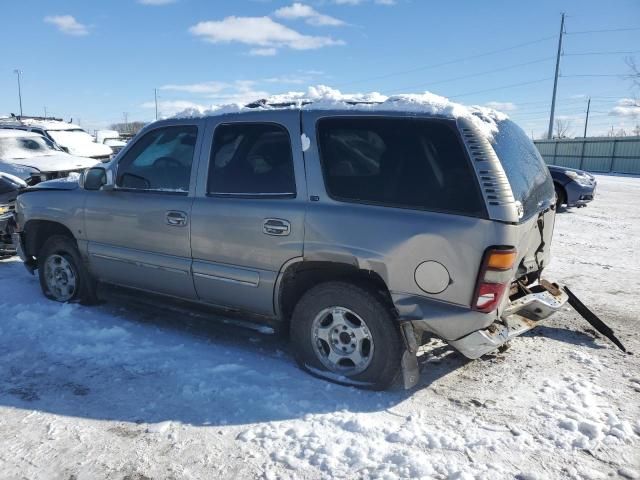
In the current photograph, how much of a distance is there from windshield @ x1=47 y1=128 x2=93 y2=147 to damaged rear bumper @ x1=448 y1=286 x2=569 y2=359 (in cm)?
1315

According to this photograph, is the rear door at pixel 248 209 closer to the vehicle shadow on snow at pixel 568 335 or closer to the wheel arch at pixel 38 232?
the wheel arch at pixel 38 232

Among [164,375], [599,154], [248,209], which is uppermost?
[599,154]

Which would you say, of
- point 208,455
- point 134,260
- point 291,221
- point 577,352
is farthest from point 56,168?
point 577,352

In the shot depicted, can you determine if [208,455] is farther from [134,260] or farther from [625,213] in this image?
[625,213]

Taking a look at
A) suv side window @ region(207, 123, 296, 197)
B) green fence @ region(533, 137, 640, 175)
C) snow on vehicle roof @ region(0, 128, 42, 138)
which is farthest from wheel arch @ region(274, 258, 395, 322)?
green fence @ region(533, 137, 640, 175)

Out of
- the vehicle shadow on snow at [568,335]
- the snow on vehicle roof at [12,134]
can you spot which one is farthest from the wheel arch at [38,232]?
the snow on vehicle roof at [12,134]

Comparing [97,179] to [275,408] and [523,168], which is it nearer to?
[275,408]

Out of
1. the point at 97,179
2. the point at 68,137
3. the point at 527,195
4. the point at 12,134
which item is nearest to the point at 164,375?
the point at 97,179

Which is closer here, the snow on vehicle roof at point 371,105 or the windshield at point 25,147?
the snow on vehicle roof at point 371,105

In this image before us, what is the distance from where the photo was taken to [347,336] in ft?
11.9

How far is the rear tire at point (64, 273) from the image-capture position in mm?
5086

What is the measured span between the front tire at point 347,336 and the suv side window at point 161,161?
4.94ft

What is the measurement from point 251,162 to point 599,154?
3439 centimetres

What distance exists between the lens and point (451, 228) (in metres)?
3.07
